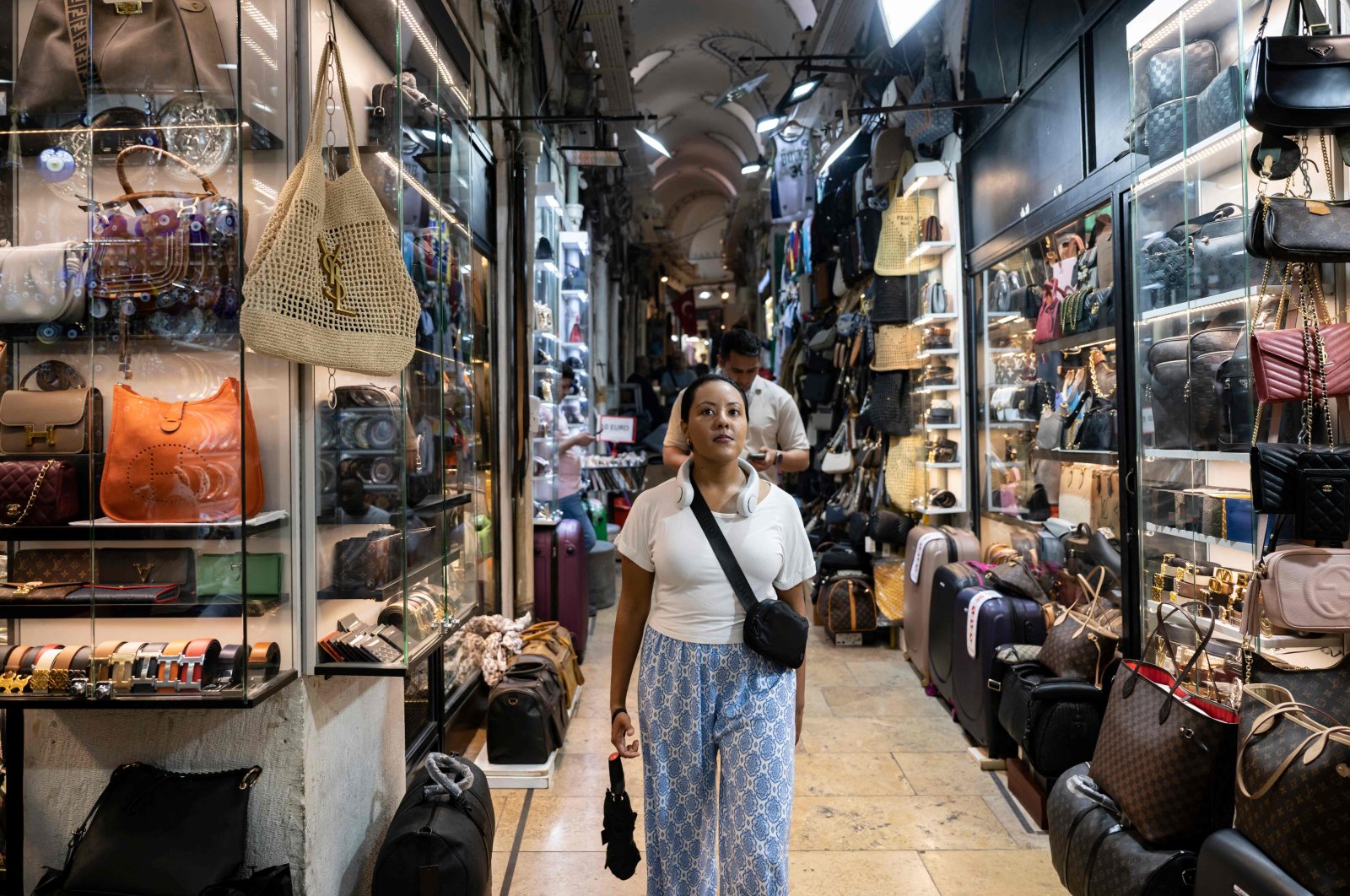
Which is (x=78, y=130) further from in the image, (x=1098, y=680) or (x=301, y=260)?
(x=1098, y=680)

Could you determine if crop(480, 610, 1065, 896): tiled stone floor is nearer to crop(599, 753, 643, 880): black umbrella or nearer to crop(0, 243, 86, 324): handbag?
crop(599, 753, 643, 880): black umbrella

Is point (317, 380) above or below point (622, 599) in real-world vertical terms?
above

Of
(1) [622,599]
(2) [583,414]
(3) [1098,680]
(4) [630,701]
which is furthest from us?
(2) [583,414]

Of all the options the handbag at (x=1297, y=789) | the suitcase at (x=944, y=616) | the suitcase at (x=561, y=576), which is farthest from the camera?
the suitcase at (x=561, y=576)

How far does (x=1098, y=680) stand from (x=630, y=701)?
2.49 m

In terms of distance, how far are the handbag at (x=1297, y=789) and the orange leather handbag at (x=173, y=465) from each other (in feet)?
7.36

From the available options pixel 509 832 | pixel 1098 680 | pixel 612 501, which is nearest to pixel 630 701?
pixel 509 832

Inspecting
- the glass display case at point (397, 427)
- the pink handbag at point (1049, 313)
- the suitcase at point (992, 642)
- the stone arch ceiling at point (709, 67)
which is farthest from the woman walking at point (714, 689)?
the stone arch ceiling at point (709, 67)

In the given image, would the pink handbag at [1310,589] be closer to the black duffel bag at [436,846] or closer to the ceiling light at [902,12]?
the black duffel bag at [436,846]

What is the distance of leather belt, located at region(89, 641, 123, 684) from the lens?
188 centimetres

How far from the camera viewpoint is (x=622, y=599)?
228 centimetres

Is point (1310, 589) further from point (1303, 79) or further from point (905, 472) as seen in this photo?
point (905, 472)

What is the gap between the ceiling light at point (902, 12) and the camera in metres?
3.56

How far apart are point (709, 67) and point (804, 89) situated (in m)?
7.22
